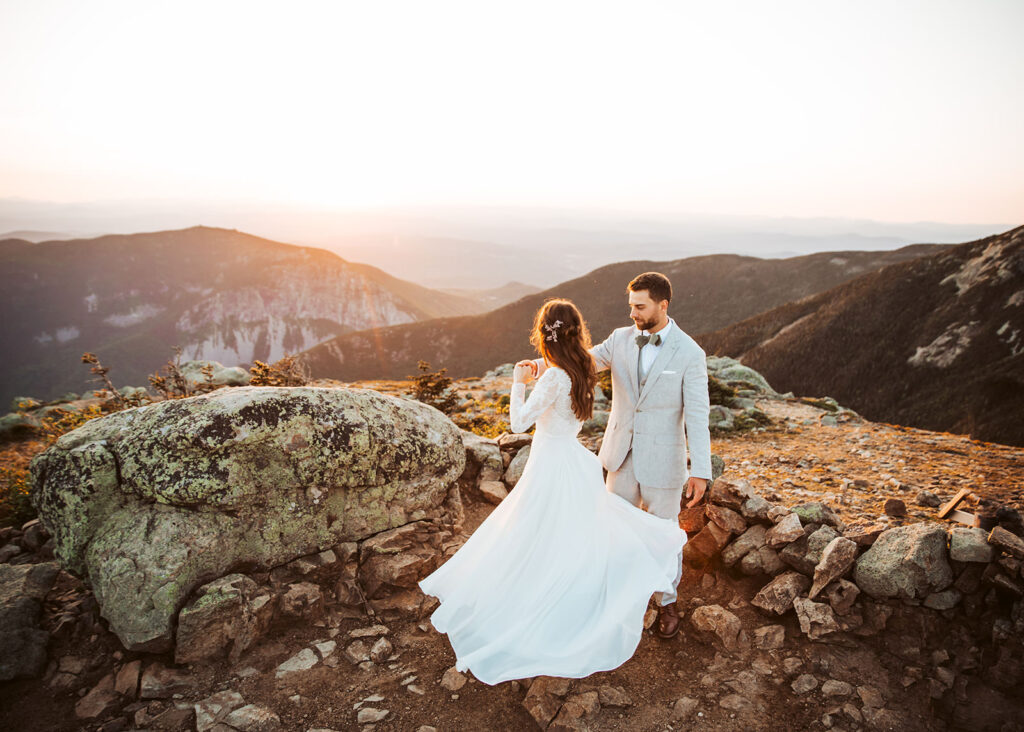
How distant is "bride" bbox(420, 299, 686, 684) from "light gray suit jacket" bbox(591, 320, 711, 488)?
1.06 ft

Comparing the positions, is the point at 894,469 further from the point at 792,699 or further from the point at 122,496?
the point at 122,496

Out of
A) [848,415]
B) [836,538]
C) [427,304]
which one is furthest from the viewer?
[427,304]

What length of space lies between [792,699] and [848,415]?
38.0 feet

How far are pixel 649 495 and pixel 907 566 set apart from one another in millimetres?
2226

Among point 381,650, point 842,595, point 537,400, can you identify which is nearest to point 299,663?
point 381,650

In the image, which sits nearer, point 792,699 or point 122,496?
point 792,699

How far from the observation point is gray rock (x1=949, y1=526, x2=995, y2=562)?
3820mm

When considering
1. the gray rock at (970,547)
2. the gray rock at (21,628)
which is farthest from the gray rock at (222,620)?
the gray rock at (970,547)

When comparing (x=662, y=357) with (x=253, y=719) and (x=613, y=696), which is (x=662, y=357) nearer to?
(x=613, y=696)

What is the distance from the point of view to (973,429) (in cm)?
2355

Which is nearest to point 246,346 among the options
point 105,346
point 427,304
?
point 105,346

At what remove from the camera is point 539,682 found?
366 centimetres

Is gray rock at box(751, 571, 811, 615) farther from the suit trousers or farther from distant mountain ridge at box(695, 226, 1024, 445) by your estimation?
distant mountain ridge at box(695, 226, 1024, 445)

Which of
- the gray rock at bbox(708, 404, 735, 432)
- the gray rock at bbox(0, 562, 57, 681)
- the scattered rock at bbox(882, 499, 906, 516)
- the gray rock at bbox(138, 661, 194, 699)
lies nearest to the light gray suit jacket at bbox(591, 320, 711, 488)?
the scattered rock at bbox(882, 499, 906, 516)
